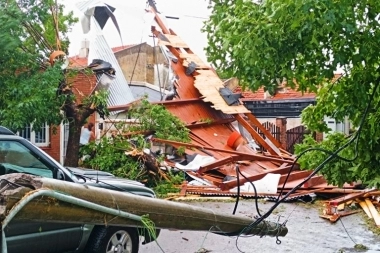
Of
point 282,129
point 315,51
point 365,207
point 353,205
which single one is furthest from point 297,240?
point 282,129

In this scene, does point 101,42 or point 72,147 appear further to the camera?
point 101,42

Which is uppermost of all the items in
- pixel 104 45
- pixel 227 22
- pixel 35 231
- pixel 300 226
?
pixel 104 45

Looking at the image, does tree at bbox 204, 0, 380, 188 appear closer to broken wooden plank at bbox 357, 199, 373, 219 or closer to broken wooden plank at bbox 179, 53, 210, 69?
broken wooden plank at bbox 357, 199, 373, 219

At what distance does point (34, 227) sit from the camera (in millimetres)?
5746

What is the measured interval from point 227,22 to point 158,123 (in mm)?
11561

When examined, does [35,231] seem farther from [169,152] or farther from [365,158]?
[169,152]

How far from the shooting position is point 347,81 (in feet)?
16.9

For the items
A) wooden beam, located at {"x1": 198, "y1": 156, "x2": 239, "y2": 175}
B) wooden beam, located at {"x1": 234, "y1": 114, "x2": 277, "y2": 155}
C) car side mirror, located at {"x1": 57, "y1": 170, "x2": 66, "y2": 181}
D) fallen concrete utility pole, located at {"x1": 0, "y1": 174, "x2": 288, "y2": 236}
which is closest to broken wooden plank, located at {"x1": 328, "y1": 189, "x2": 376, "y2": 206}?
wooden beam, located at {"x1": 198, "y1": 156, "x2": 239, "y2": 175}

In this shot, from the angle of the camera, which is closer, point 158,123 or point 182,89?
Result: point 158,123

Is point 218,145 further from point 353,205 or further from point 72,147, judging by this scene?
point 353,205

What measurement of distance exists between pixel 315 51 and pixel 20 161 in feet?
12.9

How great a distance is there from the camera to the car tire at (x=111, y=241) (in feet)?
21.0

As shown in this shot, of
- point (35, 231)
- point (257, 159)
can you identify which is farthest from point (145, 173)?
point (35, 231)

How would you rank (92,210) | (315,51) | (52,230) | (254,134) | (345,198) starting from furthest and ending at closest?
(254,134)
(345,198)
(52,230)
(315,51)
(92,210)
